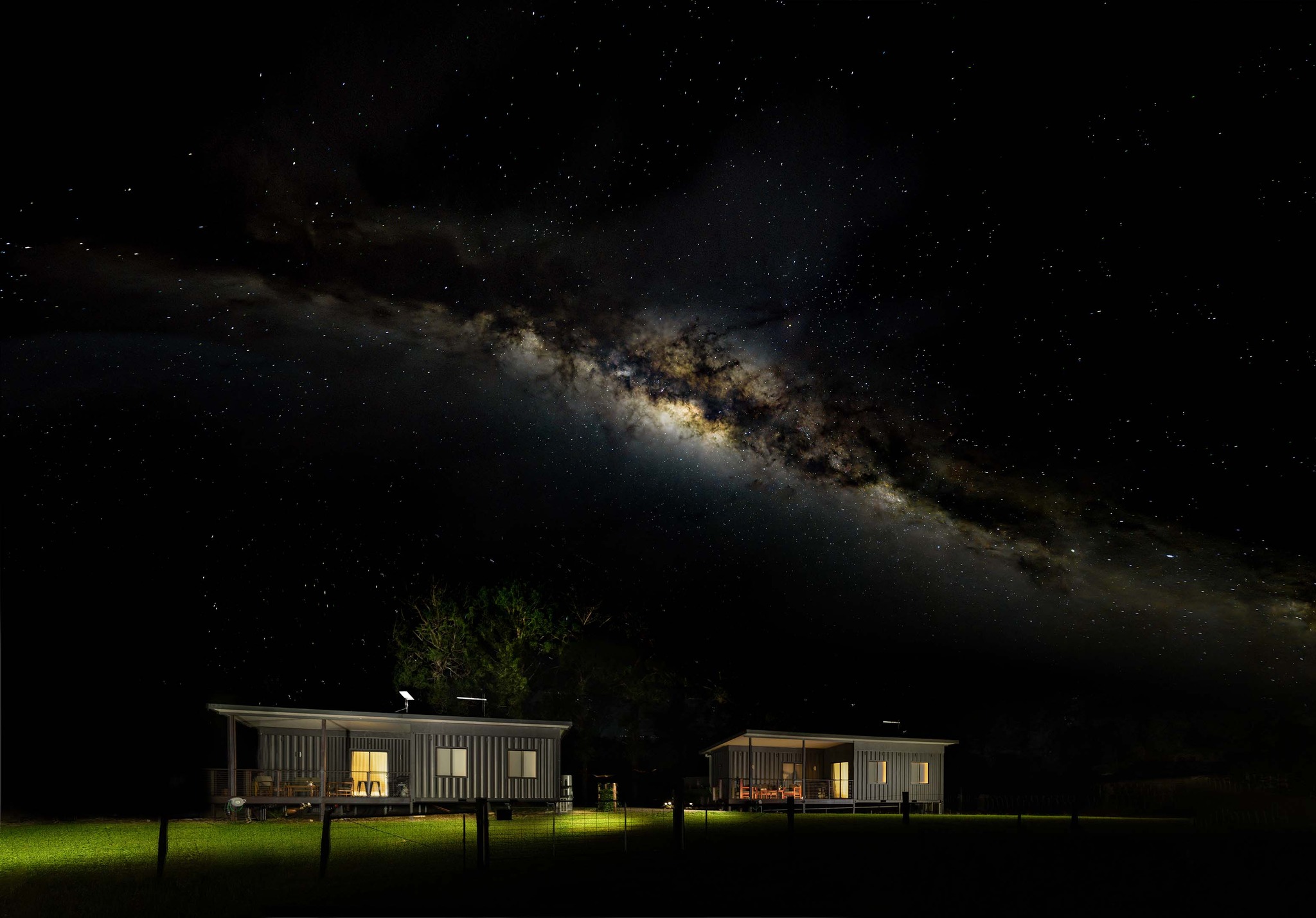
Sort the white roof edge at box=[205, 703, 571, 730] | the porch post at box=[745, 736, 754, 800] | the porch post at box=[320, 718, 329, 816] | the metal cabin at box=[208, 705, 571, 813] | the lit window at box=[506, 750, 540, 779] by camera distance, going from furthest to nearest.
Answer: the porch post at box=[745, 736, 754, 800], the lit window at box=[506, 750, 540, 779], the metal cabin at box=[208, 705, 571, 813], the porch post at box=[320, 718, 329, 816], the white roof edge at box=[205, 703, 571, 730]

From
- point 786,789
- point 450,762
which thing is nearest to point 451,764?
point 450,762

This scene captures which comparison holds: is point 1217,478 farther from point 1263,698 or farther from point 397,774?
point 1263,698

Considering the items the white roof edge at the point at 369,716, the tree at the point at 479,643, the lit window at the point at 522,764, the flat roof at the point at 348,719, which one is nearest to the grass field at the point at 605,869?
the white roof edge at the point at 369,716

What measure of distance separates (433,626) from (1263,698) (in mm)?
35776

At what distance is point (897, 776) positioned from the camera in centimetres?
3684

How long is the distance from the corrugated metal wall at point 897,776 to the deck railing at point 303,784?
47.9 ft

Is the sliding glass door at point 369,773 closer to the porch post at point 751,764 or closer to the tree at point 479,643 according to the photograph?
the tree at point 479,643

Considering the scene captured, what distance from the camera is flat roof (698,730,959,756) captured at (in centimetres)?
3434

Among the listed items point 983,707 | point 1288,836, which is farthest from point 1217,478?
point 983,707

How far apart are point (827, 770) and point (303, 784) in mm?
17883

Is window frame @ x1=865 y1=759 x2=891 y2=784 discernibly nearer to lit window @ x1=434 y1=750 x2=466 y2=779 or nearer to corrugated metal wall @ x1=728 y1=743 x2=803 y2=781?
corrugated metal wall @ x1=728 y1=743 x2=803 y2=781

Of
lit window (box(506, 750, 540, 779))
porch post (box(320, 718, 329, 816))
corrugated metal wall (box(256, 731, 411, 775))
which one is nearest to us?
porch post (box(320, 718, 329, 816))

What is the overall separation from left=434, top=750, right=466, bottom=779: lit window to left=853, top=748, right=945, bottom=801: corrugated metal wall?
507 inches

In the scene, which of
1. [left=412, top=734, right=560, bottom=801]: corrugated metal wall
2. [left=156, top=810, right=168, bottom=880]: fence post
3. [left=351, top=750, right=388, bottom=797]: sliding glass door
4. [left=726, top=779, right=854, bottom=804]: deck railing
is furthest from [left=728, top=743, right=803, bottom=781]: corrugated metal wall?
[left=156, top=810, right=168, bottom=880]: fence post
